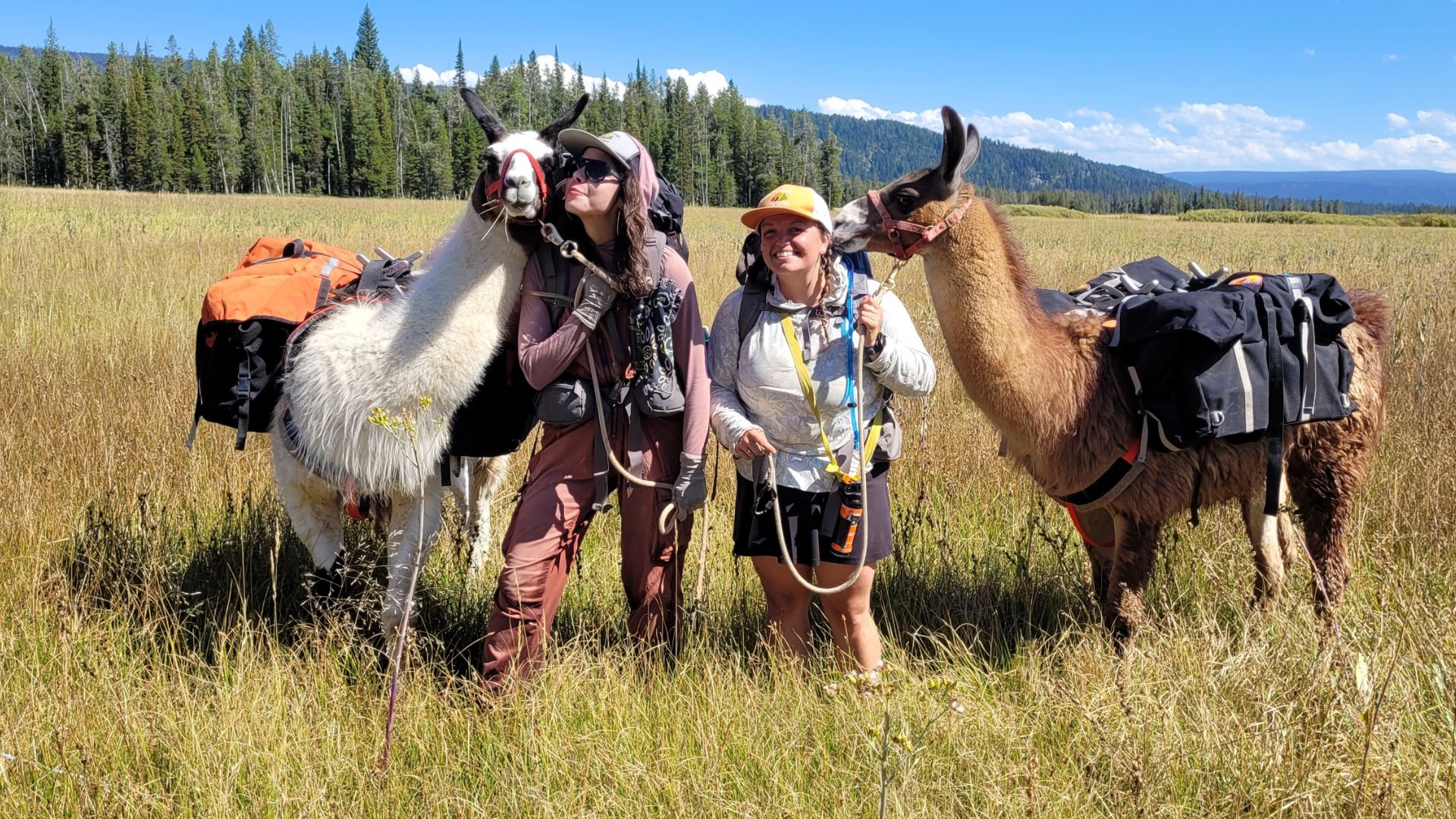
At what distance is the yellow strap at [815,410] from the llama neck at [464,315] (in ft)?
3.07

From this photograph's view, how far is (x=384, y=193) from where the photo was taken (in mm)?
71312

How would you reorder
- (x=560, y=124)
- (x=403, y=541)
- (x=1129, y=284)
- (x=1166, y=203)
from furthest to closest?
(x=1166, y=203) < (x=1129, y=284) < (x=403, y=541) < (x=560, y=124)

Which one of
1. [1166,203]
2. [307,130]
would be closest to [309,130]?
[307,130]

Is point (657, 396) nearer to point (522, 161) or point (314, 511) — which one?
point (522, 161)

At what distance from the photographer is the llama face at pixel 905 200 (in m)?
2.80

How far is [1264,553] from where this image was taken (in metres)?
3.41

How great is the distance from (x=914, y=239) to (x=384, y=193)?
2982 inches

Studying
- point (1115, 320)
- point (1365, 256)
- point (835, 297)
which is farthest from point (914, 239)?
point (1365, 256)

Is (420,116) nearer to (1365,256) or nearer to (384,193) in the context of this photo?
(384,193)

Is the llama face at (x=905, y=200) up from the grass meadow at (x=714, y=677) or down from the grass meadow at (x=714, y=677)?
up

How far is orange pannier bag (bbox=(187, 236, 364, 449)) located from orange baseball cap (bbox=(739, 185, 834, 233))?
1.74 m

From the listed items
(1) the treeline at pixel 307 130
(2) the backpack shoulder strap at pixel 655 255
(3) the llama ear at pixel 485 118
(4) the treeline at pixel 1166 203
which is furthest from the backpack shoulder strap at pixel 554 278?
(4) the treeline at pixel 1166 203

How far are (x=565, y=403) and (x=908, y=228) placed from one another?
1215mm

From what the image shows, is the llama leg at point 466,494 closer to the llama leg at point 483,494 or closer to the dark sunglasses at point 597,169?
the llama leg at point 483,494
